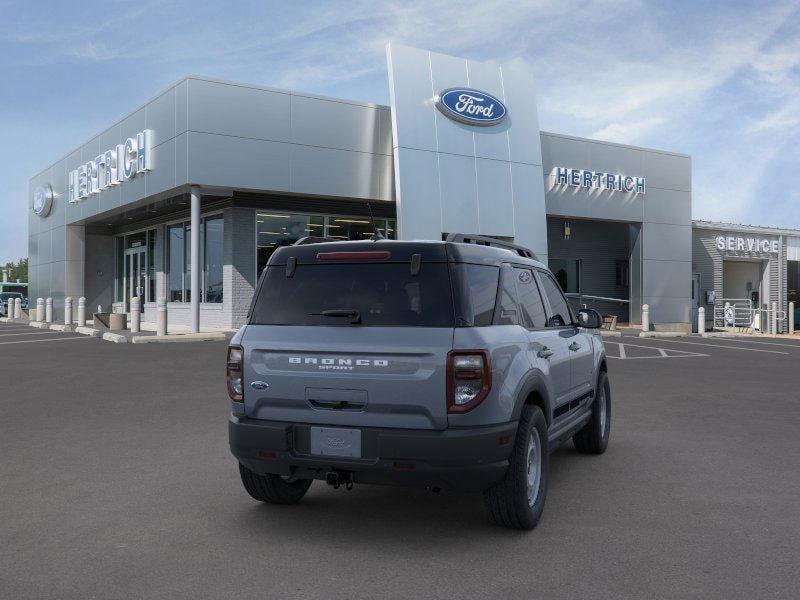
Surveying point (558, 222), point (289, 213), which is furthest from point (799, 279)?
point (289, 213)

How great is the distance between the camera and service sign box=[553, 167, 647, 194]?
27594mm

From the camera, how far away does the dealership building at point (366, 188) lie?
71.1ft

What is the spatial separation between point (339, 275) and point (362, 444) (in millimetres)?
1076

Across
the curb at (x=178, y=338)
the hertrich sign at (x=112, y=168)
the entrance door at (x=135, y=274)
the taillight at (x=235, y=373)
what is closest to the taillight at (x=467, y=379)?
the taillight at (x=235, y=373)

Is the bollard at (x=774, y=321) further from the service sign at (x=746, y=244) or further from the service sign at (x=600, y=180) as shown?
the service sign at (x=600, y=180)

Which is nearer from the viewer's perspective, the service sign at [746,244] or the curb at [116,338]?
the curb at [116,338]

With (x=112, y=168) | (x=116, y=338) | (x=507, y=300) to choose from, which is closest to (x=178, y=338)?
(x=116, y=338)

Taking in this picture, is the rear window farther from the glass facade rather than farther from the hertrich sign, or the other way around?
the glass facade

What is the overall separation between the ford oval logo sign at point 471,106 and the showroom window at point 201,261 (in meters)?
8.01

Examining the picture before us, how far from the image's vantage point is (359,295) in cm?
467

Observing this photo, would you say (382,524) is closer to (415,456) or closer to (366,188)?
(415,456)

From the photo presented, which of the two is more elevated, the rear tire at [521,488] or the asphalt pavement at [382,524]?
the rear tire at [521,488]

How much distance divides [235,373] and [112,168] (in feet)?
75.9

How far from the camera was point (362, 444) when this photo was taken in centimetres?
438
